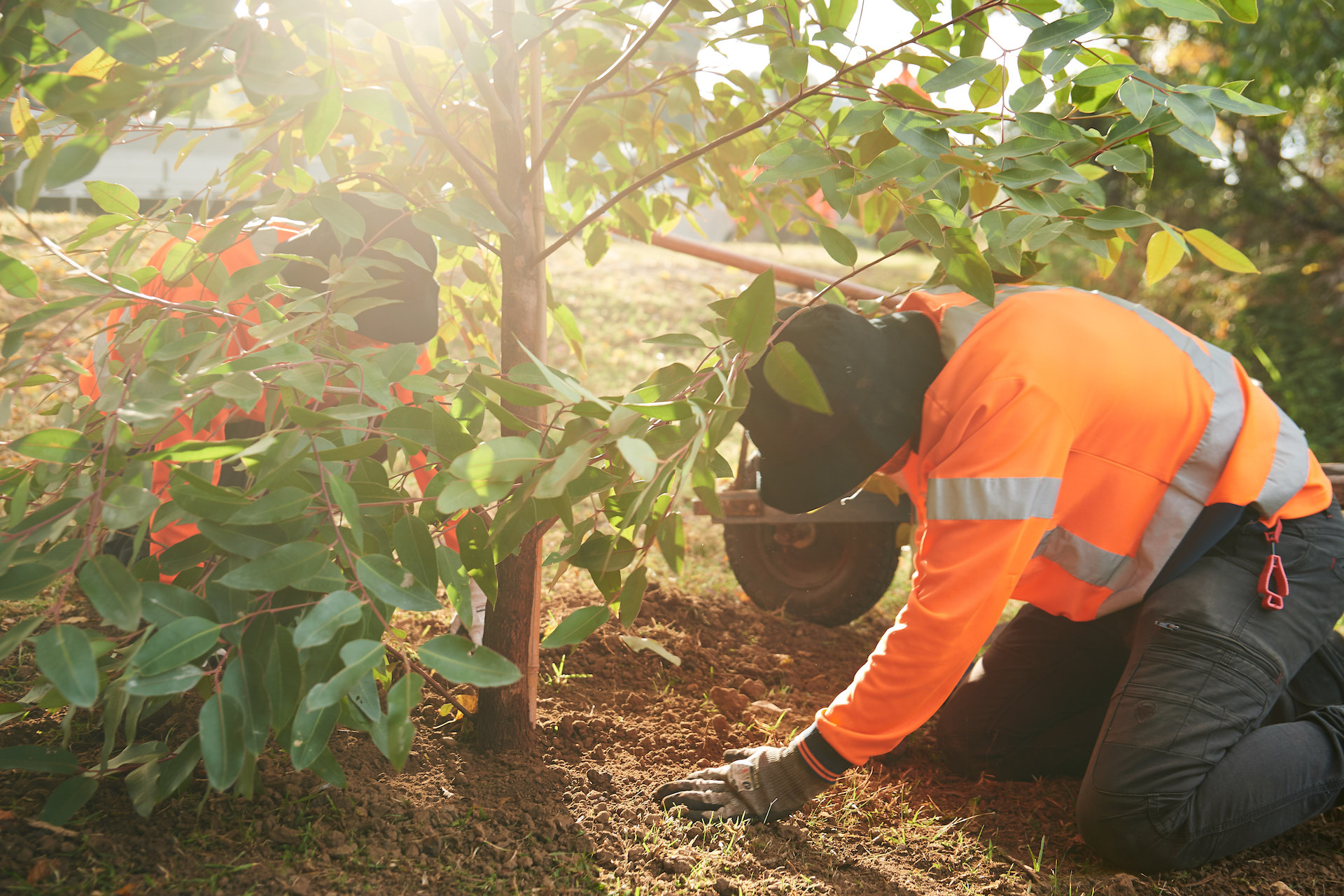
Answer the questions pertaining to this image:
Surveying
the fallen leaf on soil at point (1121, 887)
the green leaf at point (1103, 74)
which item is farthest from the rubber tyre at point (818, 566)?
the green leaf at point (1103, 74)

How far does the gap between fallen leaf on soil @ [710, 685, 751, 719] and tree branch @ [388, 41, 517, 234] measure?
1279 mm

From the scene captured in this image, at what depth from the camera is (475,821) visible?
1.55 metres

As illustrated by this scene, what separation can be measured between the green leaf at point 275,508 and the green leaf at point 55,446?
0.22 metres

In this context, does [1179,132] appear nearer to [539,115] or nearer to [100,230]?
[539,115]

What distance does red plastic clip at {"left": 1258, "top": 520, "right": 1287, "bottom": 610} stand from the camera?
1804 millimetres

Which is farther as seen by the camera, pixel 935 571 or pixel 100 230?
pixel 935 571

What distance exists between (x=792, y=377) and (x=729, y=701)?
1.23 metres

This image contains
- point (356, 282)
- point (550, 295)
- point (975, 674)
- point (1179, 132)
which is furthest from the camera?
point (975, 674)

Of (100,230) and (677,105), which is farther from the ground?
(677,105)

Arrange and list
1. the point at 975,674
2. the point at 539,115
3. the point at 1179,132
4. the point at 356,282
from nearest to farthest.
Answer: the point at 1179,132, the point at 356,282, the point at 539,115, the point at 975,674

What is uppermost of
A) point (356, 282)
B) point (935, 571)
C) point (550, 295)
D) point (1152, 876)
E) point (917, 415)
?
point (356, 282)

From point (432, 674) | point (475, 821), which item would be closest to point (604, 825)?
point (475, 821)

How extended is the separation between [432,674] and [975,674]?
1433mm

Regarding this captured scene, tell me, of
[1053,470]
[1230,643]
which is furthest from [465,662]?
[1230,643]
